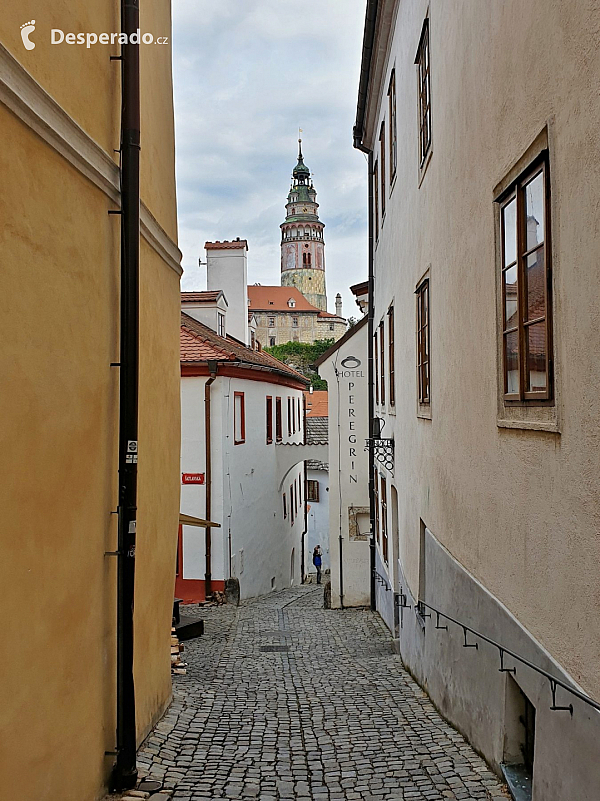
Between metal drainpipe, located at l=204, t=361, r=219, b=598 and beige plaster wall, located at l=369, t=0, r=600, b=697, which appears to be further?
metal drainpipe, located at l=204, t=361, r=219, b=598

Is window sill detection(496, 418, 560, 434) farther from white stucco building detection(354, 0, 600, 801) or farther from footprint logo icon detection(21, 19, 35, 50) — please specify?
footprint logo icon detection(21, 19, 35, 50)

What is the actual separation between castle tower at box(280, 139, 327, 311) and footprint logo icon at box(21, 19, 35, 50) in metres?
132

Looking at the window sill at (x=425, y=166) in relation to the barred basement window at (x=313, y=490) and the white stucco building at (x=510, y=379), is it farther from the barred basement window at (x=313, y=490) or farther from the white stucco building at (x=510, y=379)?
the barred basement window at (x=313, y=490)

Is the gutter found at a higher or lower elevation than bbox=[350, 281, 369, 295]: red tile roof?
higher

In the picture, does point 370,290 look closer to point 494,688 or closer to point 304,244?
point 494,688

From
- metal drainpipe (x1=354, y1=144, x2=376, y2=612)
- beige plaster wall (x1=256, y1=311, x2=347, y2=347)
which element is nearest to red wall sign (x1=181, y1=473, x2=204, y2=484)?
metal drainpipe (x1=354, y1=144, x2=376, y2=612)

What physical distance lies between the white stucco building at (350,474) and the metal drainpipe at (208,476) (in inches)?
136

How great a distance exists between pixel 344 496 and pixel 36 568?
648 inches

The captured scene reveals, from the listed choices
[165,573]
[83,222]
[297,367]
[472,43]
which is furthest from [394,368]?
[297,367]

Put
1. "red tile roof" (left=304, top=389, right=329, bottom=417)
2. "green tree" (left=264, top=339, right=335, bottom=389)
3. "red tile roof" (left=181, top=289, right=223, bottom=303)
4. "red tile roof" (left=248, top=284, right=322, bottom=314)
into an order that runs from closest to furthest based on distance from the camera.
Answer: "red tile roof" (left=181, top=289, right=223, bottom=303), "red tile roof" (left=304, top=389, right=329, bottom=417), "green tree" (left=264, top=339, right=335, bottom=389), "red tile roof" (left=248, top=284, right=322, bottom=314)

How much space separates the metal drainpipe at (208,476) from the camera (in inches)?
714

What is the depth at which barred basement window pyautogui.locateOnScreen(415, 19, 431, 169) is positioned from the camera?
27.4ft

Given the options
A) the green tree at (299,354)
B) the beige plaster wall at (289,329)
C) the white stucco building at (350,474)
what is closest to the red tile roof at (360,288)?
the white stucco building at (350,474)

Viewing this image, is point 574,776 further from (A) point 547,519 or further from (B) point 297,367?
(B) point 297,367
